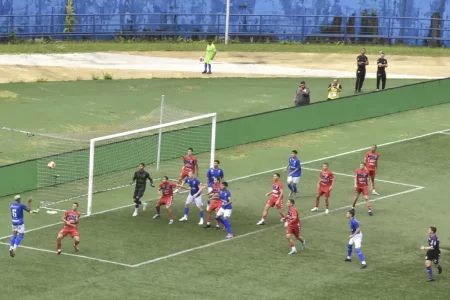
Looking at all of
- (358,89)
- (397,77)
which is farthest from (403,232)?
(397,77)

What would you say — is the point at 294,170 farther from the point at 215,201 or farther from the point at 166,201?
the point at 166,201

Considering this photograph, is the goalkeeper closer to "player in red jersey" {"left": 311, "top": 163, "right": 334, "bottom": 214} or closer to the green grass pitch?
"player in red jersey" {"left": 311, "top": 163, "right": 334, "bottom": 214}

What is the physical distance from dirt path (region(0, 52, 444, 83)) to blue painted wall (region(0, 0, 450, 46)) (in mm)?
3822

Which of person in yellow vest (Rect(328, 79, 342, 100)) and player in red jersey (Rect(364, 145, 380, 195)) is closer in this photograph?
player in red jersey (Rect(364, 145, 380, 195))

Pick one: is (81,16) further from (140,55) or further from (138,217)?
(138,217)

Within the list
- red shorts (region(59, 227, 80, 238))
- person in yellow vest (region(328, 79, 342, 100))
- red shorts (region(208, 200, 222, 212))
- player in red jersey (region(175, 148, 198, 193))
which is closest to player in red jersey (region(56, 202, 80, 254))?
red shorts (region(59, 227, 80, 238))

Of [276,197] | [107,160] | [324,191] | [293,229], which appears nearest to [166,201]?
[276,197]

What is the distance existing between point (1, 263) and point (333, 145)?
2014 cm

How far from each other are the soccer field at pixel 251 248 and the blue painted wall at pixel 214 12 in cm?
2615

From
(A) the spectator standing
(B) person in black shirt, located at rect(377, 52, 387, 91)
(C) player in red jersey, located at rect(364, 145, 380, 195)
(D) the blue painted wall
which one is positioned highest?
(D) the blue painted wall

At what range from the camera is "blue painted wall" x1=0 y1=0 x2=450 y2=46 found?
7119 cm

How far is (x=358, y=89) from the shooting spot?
56.6 m

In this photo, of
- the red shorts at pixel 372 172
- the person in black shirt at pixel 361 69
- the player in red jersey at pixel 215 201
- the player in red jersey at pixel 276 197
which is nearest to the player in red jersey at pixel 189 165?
the player in red jersey at pixel 215 201

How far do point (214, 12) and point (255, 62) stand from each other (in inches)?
323
